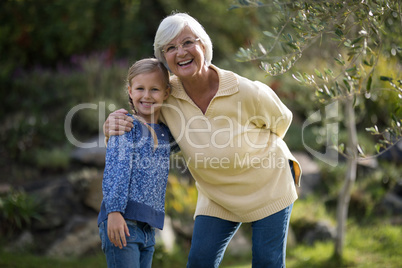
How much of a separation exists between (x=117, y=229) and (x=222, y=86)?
100 centimetres

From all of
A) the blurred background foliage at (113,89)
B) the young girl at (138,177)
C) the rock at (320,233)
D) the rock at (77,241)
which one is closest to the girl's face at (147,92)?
the young girl at (138,177)

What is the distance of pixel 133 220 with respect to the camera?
239cm

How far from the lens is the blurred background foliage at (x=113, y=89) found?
489 cm

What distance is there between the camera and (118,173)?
2.34 metres

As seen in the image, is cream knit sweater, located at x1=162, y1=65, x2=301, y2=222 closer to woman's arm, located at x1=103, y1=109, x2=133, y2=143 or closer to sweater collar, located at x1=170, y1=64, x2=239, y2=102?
sweater collar, located at x1=170, y1=64, x2=239, y2=102

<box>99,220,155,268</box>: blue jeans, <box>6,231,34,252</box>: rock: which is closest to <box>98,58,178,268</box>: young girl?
<box>99,220,155,268</box>: blue jeans

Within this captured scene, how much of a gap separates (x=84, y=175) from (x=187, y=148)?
2957 millimetres

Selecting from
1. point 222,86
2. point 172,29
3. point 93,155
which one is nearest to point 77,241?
point 93,155

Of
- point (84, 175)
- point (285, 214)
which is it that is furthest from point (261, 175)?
point (84, 175)

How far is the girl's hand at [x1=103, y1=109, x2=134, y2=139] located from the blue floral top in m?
0.03

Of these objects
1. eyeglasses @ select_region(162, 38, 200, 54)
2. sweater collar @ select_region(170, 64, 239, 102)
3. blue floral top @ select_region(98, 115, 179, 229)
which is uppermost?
eyeglasses @ select_region(162, 38, 200, 54)

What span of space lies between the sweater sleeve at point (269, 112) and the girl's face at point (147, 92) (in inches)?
Result: 22.1

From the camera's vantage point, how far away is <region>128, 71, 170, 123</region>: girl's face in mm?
2557

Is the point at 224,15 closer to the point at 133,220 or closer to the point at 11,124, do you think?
the point at 11,124
